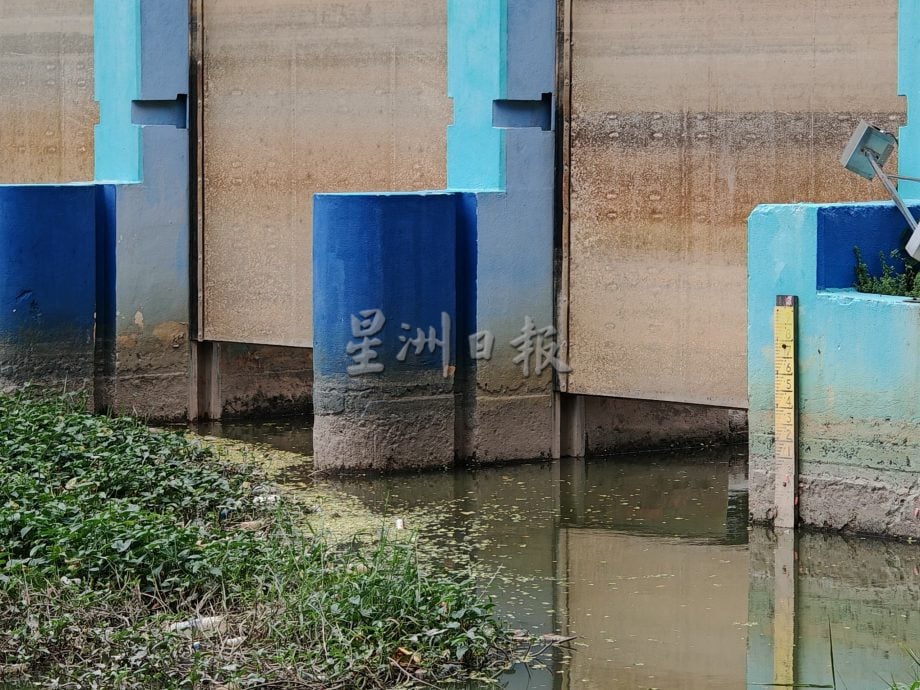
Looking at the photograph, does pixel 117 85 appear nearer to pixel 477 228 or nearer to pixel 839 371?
pixel 477 228

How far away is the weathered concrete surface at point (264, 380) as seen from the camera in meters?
13.4

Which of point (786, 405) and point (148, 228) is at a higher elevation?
point (148, 228)

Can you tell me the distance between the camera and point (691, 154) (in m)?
10.6

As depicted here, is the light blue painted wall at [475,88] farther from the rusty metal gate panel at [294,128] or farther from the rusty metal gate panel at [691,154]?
the rusty metal gate panel at [691,154]

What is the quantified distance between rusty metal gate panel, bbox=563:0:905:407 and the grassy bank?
121 inches

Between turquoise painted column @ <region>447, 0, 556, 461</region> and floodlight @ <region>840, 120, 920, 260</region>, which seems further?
turquoise painted column @ <region>447, 0, 556, 461</region>

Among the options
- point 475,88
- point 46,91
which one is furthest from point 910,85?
point 46,91

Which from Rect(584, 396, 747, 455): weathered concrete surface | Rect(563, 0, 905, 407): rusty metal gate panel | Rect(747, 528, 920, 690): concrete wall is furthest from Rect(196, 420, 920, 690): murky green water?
Rect(563, 0, 905, 407): rusty metal gate panel

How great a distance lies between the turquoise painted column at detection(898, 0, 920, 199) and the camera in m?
9.58

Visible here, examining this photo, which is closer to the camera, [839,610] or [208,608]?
[208,608]

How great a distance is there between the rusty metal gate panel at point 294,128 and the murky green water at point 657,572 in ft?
6.86

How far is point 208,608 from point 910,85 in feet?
17.3

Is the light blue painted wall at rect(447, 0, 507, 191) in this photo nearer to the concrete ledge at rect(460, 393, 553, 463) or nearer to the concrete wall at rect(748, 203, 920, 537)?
the concrete ledge at rect(460, 393, 553, 463)

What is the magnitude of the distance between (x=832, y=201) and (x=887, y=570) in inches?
110
